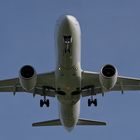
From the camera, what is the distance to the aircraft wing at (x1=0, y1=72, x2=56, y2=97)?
31422 millimetres

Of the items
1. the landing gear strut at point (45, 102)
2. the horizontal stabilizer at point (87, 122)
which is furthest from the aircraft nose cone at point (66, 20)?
the horizontal stabilizer at point (87, 122)

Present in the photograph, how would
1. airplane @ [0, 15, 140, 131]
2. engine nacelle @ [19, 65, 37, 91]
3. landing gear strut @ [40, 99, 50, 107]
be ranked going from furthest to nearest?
landing gear strut @ [40, 99, 50, 107], engine nacelle @ [19, 65, 37, 91], airplane @ [0, 15, 140, 131]

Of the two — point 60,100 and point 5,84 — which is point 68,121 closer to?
point 60,100

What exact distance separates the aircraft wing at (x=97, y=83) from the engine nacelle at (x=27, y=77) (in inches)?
138

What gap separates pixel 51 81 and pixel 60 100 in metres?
1.39

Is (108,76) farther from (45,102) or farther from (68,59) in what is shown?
(45,102)

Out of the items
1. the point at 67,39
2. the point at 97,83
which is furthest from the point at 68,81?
the point at 97,83

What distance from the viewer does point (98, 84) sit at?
1271 inches

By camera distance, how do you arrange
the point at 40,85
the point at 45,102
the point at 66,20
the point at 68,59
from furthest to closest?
the point at 45,102 → the point at 40,85 → the point at 68,59 → the point at 66,20

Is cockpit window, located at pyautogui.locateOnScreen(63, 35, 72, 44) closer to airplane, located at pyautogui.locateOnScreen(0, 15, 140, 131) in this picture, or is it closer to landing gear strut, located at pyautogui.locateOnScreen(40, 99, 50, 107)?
airplane, located at pyautogui.locateOnScreen(0, 15, 140, 131)

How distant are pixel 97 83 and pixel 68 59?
4.23 metres

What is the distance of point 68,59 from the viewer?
28750 mm

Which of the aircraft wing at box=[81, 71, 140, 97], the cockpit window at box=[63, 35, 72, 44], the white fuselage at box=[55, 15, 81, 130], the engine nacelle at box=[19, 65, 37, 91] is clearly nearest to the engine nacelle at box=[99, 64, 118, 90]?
the white fuselage at box=[55, 15, 81, 130]

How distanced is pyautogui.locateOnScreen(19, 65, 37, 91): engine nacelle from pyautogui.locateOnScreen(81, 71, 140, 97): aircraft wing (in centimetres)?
350
